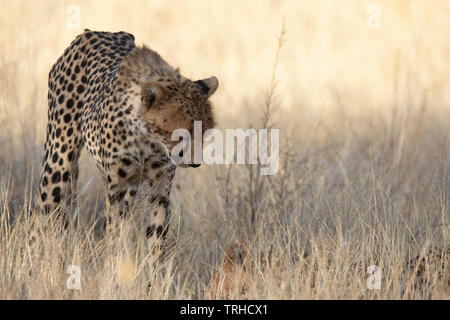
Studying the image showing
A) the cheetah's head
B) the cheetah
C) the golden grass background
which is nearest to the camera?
the golden grass background

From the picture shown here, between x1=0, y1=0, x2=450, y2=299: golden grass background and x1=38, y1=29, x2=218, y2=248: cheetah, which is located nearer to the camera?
x1=0, y1=0, x2=450, y2=299: golden grass background

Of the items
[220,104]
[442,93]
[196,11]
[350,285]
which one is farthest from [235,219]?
[196,11]

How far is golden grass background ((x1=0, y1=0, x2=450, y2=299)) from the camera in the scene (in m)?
3.42

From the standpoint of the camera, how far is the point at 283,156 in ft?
19.8

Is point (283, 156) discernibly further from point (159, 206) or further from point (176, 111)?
point (176, 111)

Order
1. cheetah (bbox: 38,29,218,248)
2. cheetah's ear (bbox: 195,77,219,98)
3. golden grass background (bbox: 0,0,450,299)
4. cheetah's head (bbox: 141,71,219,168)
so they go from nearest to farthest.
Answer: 1. golden grass background (bbox: 0,0,450,299)
2. cheetah's head (bbox: 141,71,219,168)
3. cheetah (bbox: 38,29,218,248)
4. cheetah's ear (bbox: 195,77,219,98)

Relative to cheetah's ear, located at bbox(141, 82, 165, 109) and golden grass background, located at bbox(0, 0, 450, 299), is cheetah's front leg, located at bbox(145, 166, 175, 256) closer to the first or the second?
golden grass background, located at bbox(0, 0, 450, 299)

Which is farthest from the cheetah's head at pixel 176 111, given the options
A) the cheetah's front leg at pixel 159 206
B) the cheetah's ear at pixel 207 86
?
the cheetah's front leg at pixel 159 206

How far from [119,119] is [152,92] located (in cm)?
33

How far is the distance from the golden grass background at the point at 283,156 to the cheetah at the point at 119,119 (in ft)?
0.66

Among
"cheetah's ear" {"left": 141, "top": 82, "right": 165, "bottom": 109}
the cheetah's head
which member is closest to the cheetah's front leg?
the cheetah's head

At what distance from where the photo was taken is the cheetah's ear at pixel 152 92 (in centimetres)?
361

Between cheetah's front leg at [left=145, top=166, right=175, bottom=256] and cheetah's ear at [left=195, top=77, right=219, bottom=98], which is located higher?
cheetah's ear at [left=195, top=77, right=219, bottom=98]

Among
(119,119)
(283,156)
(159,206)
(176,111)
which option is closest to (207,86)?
(176,111)
